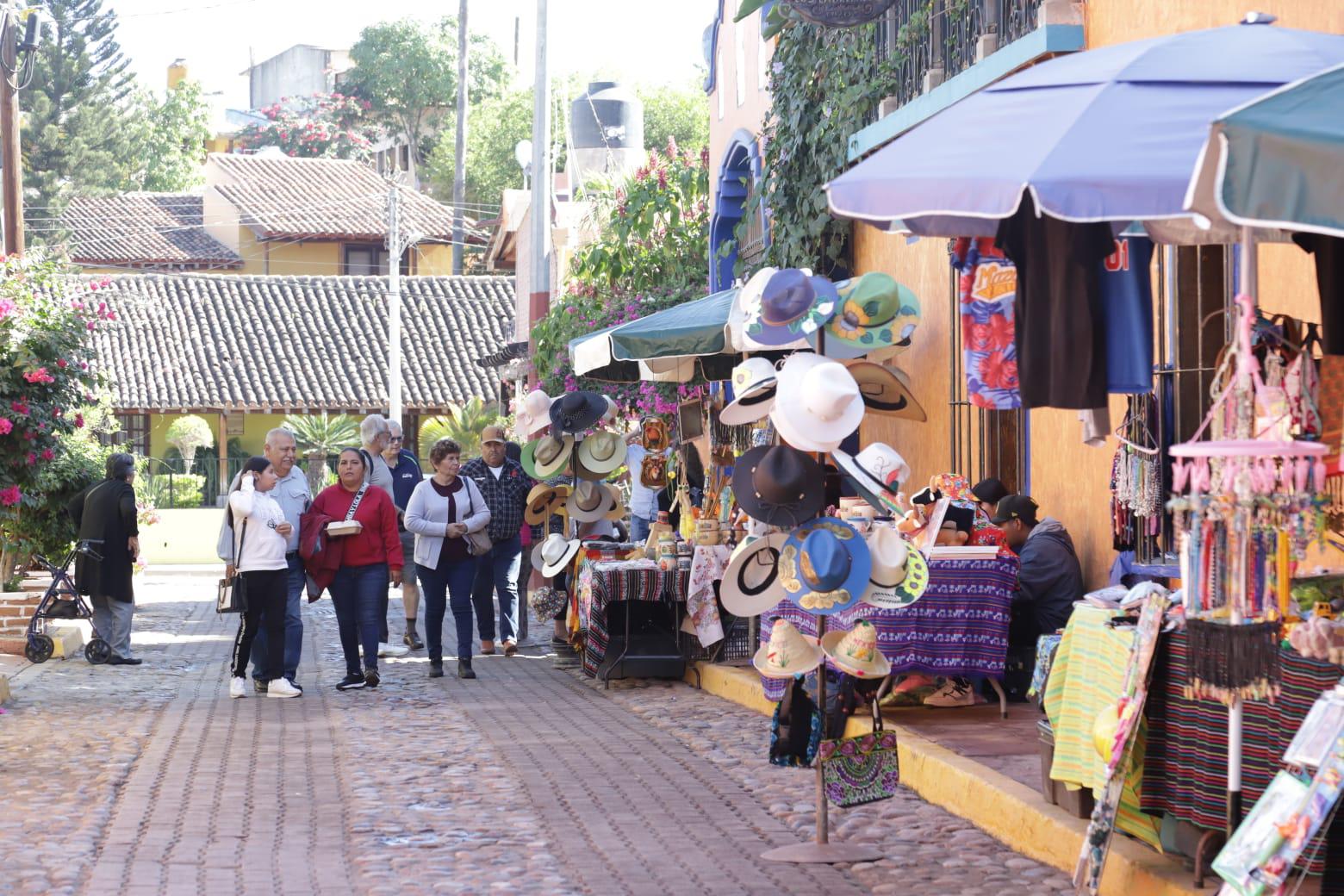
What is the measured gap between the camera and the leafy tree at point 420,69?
63719mm

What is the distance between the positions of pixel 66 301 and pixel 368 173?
40928 mm

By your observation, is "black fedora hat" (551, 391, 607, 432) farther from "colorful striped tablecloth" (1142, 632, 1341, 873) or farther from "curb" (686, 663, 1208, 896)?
"colorful striped tablecloth" (1142, 632, 1341, 873)

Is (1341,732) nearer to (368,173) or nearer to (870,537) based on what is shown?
(870,537)

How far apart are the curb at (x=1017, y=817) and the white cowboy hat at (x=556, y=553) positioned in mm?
4640

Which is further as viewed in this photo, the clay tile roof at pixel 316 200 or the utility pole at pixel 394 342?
the clay tile roof at pixel 316 200

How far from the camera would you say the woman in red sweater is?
490 inches

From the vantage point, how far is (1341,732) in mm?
4805

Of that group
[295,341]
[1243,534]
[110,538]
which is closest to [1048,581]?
[1243,534]

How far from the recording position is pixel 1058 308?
5.92 metres

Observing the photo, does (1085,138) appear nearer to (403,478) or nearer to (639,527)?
(403,478)

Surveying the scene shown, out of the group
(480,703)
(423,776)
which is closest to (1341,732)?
(423,776)

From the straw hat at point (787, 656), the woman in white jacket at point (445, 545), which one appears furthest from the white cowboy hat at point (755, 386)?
the woman in white jacket at point (445, 545)

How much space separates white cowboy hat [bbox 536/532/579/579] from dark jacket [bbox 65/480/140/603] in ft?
11.3

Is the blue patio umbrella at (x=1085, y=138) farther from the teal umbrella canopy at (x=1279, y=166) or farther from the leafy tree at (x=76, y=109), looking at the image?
the leafy tree at (x=76, y=109)
